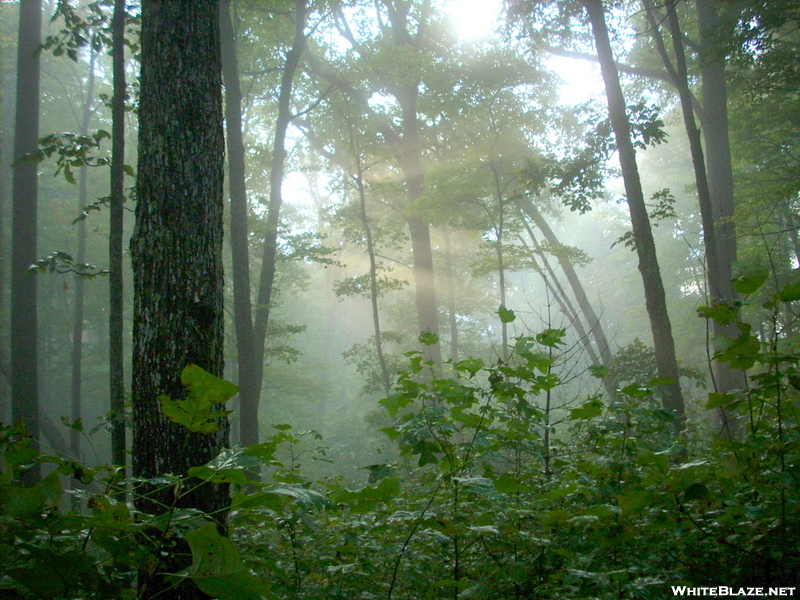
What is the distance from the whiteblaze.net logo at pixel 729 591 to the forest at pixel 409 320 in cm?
2

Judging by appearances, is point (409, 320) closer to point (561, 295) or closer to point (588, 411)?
point (561, 295)

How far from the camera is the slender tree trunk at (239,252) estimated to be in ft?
30.8

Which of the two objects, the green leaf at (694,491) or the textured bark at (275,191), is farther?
the textured bark at (275,191)

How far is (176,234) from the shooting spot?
3.12 m

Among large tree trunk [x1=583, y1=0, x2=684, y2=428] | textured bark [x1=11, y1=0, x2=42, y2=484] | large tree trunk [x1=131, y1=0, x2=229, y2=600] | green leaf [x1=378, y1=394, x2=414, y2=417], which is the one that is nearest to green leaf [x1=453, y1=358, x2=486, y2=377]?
green leaf [x1=378, y1=394, x2=414, y2=417]

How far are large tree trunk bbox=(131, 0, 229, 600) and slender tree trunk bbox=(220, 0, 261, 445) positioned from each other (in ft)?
20.3

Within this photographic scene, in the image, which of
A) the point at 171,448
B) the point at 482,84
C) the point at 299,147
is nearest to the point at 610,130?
the point at 482,84

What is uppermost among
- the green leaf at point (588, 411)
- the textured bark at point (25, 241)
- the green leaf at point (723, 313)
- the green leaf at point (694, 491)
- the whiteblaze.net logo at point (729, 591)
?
the textured bark at point (25, 241)

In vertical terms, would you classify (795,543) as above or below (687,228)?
below

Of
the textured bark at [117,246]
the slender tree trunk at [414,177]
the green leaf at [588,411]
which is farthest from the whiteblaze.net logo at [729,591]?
the slender tree trunk at [414,177]

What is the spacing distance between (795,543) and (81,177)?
2271 cm

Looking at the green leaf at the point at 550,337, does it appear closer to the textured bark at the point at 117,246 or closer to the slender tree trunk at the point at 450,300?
the textured bark at the point at 117,246

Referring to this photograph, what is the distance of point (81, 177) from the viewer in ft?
63.6

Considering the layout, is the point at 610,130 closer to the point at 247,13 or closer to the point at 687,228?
the point at 247,13
